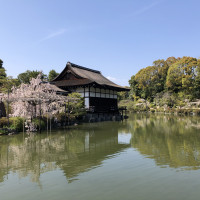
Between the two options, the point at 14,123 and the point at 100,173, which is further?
the point at 14,123

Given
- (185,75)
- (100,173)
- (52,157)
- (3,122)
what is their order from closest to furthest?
1. (100,173)
2. (52,157)
3. (3,122)
4. (185,75)

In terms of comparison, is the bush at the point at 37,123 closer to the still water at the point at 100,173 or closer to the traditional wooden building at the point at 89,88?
the still water at the point at 100,173

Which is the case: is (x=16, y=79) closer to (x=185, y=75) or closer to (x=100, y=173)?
(x=100, y=173)

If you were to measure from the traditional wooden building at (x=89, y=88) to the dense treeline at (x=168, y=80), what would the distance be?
20342 mm

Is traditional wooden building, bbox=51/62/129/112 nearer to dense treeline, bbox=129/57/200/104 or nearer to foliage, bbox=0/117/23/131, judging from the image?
foliage, bbox=0/117/23/131

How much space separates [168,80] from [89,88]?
90.9 ft

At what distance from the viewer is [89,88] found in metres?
30.0

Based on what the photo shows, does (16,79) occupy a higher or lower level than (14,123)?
higher

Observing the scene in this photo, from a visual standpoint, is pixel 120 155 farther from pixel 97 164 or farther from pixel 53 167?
pixel 53 167


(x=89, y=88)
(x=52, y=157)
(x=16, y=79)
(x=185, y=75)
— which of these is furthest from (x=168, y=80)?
(x=52, y=157)

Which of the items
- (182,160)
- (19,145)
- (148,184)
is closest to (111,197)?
(148,184)

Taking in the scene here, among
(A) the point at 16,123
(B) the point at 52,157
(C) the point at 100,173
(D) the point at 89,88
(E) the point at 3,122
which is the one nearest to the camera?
(C) the point at 100,173

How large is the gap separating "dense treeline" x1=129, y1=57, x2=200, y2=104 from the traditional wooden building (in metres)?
20.3

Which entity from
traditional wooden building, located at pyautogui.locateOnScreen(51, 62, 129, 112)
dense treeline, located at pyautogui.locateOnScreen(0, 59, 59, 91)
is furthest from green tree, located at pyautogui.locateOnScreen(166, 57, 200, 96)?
dense treeline, located at pyautogui.locateOnScreen(0, 59, 59, 91)
